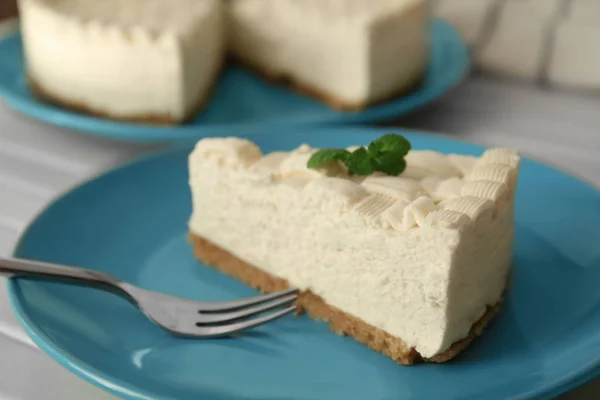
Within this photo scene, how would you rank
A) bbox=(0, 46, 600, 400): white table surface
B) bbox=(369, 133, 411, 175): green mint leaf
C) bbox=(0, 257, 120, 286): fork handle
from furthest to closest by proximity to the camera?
1. bbox=(0, 46, 600, 400): white table surface
2. bbox=(369, 133, 411, 175): green mint leaf
3. bbox=(0, 257, 120, 286): fork handle

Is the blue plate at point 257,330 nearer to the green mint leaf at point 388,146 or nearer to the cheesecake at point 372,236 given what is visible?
the cheesecake at point 372,236

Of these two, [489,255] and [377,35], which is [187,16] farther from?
[489,255]

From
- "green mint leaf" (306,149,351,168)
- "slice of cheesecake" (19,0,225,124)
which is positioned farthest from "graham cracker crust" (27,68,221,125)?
"green mint leaf" (306,149,351,168)

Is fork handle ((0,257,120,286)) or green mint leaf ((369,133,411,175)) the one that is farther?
green mint leaf ((369,133,411,175))

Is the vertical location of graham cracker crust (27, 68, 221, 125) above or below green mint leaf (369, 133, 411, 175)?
below

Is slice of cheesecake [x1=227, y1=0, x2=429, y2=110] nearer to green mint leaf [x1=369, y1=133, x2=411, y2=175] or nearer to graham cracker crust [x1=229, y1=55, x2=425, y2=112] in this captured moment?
graham cracker crust [x1=229, y1=55, x2=425, y2=112]

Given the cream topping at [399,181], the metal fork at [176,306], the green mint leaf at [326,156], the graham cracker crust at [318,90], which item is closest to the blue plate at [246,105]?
the graham cracker crust at [318,90]
